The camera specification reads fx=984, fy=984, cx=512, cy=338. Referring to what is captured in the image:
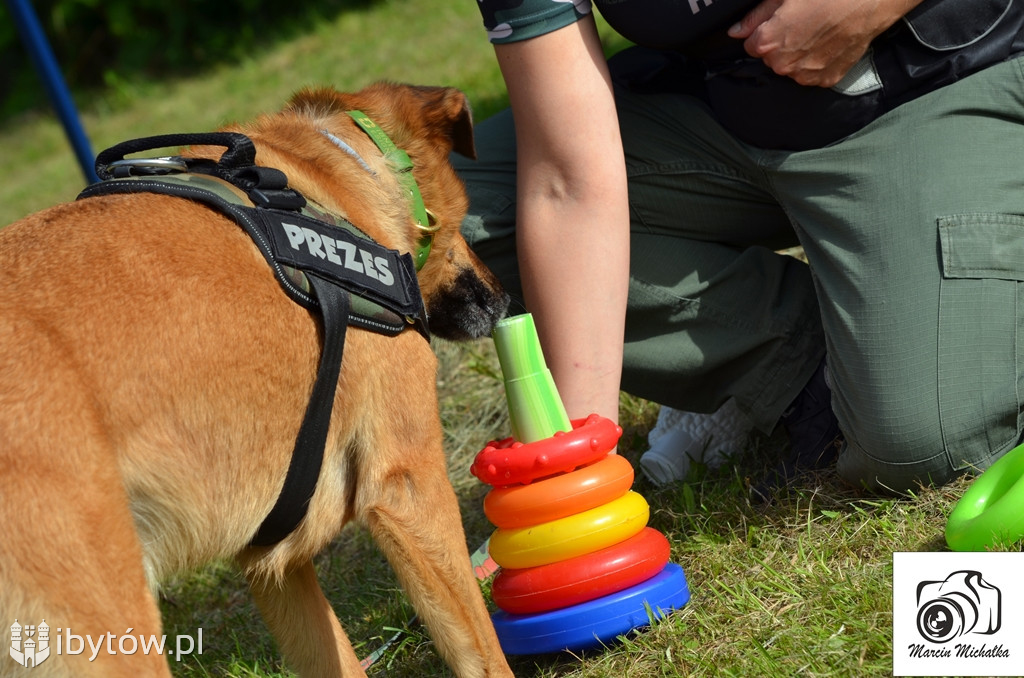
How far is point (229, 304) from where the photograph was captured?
1.89m

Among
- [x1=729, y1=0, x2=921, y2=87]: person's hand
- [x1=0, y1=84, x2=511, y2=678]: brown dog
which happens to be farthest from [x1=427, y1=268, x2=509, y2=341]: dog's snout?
[x1=729, y1=0, x2=921, y2=87]: person's hand

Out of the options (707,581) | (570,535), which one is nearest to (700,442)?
(707,581)

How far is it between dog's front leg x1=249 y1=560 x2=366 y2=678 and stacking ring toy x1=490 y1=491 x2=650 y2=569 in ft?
1.53

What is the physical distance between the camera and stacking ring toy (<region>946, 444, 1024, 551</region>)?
6.86ft

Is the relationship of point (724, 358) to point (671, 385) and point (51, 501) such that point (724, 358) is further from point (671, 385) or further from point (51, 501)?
point (51, 501)

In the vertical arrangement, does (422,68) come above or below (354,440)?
above

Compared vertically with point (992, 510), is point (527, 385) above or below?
above

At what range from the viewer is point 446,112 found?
9.05 ft

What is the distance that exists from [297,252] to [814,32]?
4.48 ft

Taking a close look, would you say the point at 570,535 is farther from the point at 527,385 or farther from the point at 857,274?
the point at 857,274

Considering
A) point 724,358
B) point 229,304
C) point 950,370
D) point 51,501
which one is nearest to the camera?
point 51,501

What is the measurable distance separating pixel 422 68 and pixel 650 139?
5533mm

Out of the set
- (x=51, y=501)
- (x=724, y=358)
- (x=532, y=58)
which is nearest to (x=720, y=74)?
(x=532, y=58)

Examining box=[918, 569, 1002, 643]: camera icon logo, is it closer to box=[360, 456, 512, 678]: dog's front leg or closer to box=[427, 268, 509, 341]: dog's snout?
box=[360, 456, 512, 678]: dog's front leg
